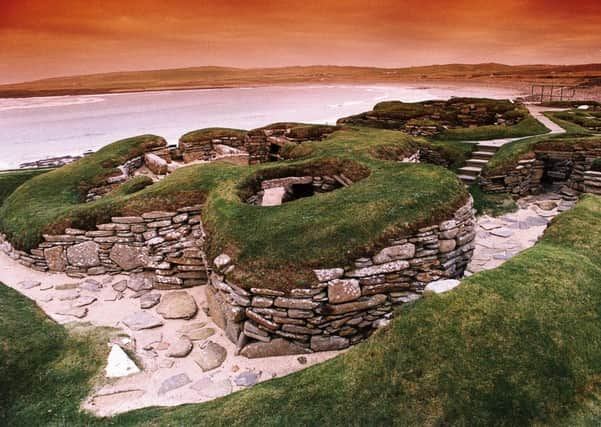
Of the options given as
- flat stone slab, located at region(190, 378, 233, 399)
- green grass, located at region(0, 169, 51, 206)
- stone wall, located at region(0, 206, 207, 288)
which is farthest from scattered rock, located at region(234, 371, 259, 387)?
green grass, located at region(0, 169, 51, 206)

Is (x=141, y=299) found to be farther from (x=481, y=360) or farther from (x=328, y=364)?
(x=481, y=360)

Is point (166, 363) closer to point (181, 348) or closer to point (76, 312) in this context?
point (181, 348)

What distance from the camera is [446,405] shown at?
410 cm

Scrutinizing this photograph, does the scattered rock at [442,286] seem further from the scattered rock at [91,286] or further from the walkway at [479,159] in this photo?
the walkway at [479,159]

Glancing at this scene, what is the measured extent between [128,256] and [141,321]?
2.34 m

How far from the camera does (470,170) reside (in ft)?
42.8

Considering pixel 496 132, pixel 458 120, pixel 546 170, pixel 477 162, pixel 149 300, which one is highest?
pixel 458 120

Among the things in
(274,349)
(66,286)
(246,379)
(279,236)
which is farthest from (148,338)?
(66,286)

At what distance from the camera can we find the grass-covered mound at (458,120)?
664 inches

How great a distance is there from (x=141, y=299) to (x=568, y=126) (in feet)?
64.3

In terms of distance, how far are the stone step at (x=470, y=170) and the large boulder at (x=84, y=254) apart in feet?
38.7

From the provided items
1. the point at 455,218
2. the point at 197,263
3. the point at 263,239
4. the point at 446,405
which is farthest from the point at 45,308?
the point at 455,218

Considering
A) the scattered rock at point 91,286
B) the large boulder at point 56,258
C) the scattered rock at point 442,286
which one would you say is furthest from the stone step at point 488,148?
the large boulder at point 56,258

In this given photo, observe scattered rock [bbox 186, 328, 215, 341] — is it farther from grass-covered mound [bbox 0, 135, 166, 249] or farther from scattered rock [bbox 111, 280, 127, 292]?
grass-covered mound [bbox 0, 135, 166, 249]
